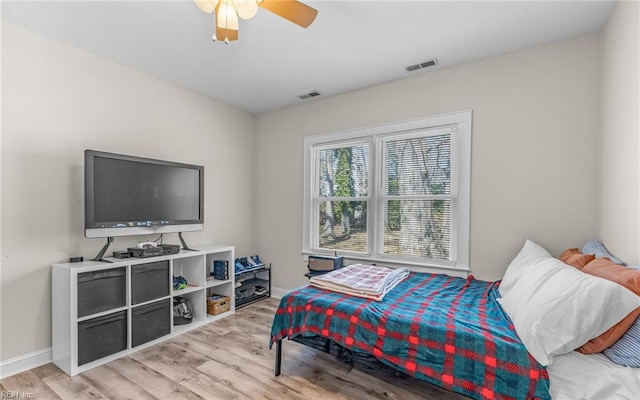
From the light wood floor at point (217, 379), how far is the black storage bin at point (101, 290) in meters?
0.45

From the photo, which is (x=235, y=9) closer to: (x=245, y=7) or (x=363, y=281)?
(x=245, y=7)

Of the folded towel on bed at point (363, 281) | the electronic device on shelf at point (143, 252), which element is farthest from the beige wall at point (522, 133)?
the electronic device on shelf at point (143, 252)

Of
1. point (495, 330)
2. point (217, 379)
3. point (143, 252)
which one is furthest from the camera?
point (143, 252)

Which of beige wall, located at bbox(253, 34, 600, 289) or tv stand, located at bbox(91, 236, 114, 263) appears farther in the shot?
tv stand, located at bbox(91, 236, 114, 263)

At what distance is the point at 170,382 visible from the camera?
6.91ft

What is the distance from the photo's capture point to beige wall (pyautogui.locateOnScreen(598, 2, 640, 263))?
168 centimetres

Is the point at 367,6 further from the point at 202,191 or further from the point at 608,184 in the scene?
the point at 202,191

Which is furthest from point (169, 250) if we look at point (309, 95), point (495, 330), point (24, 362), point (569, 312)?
point (569, 312)

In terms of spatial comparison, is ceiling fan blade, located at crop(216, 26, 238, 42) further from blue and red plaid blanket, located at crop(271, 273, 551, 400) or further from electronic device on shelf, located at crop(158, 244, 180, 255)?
electronic device on shelf, located at crop(158, 244, 180, 255)

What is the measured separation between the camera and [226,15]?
1.61 meters

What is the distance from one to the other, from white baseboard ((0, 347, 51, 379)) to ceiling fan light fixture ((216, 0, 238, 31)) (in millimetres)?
2808

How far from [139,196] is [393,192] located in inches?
100

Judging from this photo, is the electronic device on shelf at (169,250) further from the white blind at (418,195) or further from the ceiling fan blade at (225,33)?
the white blind at (418,195)

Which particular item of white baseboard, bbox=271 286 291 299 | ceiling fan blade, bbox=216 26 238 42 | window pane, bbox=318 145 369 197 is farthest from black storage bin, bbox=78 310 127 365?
window pane, bbox=318 145 369 197
